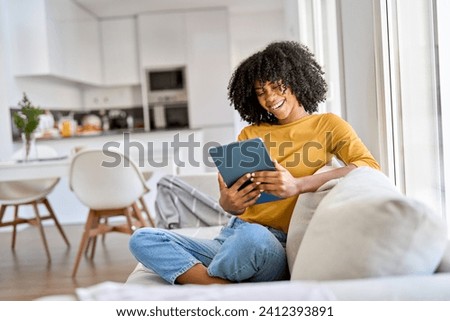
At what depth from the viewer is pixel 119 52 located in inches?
326

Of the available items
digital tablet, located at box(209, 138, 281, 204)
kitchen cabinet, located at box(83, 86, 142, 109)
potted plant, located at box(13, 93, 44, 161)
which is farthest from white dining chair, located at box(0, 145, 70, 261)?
kitchen cabinet, located at box(83, 86, 142, 109)

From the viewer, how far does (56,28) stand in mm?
6551

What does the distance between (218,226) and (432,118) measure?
49.2 inches

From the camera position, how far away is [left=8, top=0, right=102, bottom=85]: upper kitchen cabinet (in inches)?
241

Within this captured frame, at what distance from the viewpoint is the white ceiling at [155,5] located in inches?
287

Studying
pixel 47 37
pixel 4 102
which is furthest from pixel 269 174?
pixel 47 37

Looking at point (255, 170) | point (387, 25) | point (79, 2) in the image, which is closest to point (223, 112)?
point (79, 2)

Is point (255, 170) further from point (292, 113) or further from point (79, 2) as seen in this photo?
point (79, 2)

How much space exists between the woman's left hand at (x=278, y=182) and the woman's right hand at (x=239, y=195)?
0.02 m

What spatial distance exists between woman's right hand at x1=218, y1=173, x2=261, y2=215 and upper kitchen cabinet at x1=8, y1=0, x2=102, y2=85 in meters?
4.80

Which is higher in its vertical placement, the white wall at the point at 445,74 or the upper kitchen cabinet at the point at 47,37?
the upper kitchen cabinet at the point at 47,37

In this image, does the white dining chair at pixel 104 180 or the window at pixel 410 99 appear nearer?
the window at pixel 410 99

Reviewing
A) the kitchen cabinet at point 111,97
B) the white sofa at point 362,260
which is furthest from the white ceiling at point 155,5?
the white sofa at point 362,260

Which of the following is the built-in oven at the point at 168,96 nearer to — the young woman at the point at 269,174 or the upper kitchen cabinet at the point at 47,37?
the upper kitchen cabinet at the point at 47,37
